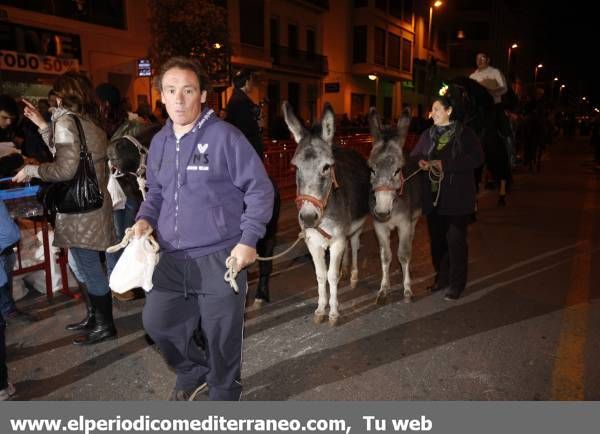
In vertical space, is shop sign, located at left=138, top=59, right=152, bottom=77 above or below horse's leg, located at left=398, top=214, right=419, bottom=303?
above

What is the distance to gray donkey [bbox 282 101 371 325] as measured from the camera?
4016mm

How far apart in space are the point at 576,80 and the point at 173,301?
3658 inches

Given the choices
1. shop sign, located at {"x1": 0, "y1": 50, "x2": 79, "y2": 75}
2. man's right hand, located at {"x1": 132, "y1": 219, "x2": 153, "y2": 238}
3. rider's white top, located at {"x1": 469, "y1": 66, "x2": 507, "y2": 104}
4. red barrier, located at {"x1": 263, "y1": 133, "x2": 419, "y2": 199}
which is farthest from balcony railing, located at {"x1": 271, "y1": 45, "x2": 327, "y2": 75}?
man's right hand, located at {"x1": 132, "y1": 219, "x2": 153, "y2": 238}

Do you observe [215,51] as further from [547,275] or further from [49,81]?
[547,275]

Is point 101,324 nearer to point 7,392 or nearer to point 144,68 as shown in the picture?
point 7,392

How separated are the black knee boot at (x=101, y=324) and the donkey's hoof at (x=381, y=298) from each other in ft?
9.02

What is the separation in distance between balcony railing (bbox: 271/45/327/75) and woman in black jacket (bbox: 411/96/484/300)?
2644cm

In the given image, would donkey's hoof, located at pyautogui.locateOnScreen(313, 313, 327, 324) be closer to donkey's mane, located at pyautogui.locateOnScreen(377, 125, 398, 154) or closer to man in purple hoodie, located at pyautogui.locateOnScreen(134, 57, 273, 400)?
donkey's mane, located at pyautogui.locateOnScreen(377, 125, 398, 154)

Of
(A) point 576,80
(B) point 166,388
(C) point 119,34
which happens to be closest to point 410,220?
(B) point 166,388

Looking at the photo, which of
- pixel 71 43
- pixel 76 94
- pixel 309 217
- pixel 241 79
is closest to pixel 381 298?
pixel 309 217

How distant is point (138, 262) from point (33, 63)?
15.2m

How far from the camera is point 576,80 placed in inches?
3120

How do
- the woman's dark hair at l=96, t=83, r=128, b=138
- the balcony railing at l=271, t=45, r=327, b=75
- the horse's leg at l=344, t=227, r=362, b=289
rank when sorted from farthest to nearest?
1. the balcony railing at l=271, t=45, r=327, b=75
2. the horse's leg at l=344, t=227, r=362, b=289
3. the woman's dark hair at l=96, t=83, r=128, b=138

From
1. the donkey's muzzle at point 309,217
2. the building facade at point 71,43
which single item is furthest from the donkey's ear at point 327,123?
the building facade at point 71,43
